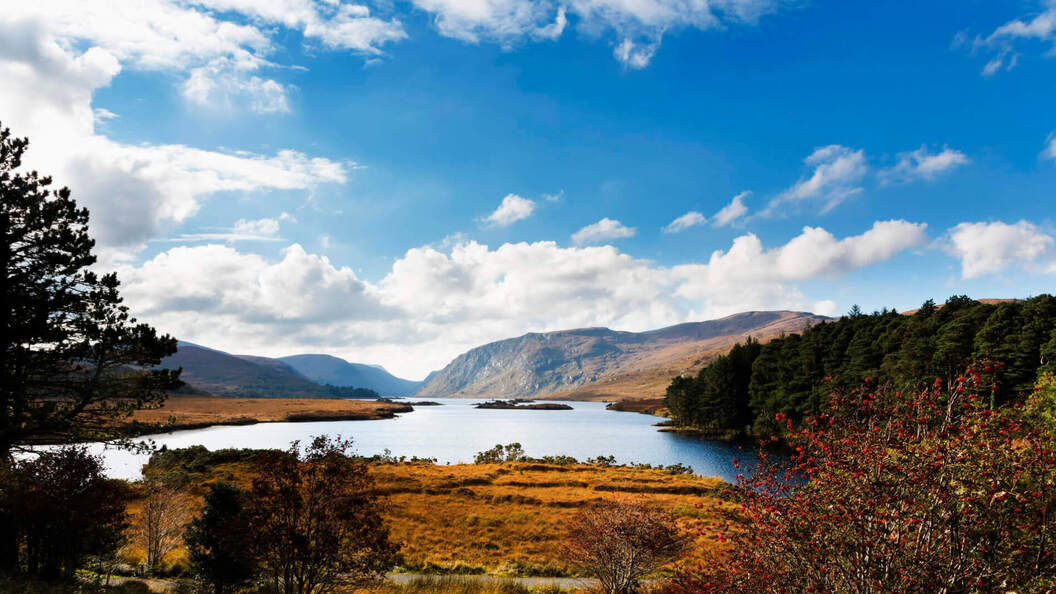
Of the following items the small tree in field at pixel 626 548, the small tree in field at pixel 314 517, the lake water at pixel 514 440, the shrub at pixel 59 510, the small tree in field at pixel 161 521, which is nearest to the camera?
the small tree in field at pixel 314 517

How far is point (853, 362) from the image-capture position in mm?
78938

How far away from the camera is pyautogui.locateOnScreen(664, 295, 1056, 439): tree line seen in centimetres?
5772

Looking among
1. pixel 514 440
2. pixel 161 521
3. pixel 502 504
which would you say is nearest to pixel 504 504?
pixel 502 504

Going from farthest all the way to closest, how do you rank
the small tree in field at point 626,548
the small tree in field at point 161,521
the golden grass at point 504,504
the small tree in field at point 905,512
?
the golden grass at point 504,504
the small tree in field at point 161,521
the small tree in field at point 626,548
the small tree in field at point 905,512

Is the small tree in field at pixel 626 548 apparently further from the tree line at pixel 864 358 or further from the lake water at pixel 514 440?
the lake water at pixel 514 440

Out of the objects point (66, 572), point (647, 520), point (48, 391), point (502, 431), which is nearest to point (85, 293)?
point (48, 391)

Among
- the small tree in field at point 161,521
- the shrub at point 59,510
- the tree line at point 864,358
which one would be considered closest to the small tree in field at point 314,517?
the shrub at point 59,510

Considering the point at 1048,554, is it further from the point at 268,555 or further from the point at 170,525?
the point at 170,525

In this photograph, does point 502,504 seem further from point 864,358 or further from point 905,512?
point 864,358

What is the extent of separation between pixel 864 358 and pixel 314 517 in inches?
3434

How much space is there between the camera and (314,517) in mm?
12070

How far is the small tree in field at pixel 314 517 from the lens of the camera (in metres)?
11.7

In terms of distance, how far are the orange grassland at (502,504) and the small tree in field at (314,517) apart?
1197 cm

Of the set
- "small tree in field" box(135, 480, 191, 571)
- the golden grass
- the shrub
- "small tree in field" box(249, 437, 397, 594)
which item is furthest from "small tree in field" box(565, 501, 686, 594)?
"small tree in field" box(135, 480, 191, 571)
